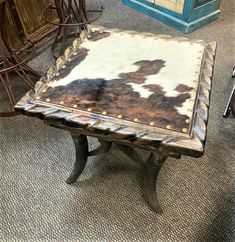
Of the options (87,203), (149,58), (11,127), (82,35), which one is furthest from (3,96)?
(149,58)

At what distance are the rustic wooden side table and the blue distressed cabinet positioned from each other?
1221 millimetres

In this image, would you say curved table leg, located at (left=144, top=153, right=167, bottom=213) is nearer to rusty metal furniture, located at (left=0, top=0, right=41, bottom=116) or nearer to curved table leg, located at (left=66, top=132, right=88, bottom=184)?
curved table leg, located at (left=66, top=132, right=88, bottom=184)

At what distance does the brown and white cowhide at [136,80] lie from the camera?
893mm

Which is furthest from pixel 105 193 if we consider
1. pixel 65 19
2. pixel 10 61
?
pixel 65 19

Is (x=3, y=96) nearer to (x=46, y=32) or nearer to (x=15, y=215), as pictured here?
(x=46, y=32)

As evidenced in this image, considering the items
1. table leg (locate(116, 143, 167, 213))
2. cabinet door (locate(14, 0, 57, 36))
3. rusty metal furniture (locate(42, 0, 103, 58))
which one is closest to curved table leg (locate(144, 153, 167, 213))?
table leg (locate(116, 143, 167, 213))

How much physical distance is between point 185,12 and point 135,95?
1600 millimetres

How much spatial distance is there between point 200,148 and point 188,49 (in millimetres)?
496

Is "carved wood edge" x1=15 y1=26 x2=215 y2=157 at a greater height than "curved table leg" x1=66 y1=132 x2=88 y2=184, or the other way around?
"carved wood edge" x1=15 y1=26 x2=215 y2=157

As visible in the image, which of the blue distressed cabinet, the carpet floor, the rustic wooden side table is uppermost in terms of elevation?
the rustic wooden side table

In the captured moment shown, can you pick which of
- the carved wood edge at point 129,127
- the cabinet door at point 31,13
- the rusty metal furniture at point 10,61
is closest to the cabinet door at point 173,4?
the cabinet door at point 31,13

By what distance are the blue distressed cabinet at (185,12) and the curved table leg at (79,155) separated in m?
1.57

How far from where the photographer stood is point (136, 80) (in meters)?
1.00

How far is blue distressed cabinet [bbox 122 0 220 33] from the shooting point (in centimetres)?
223
